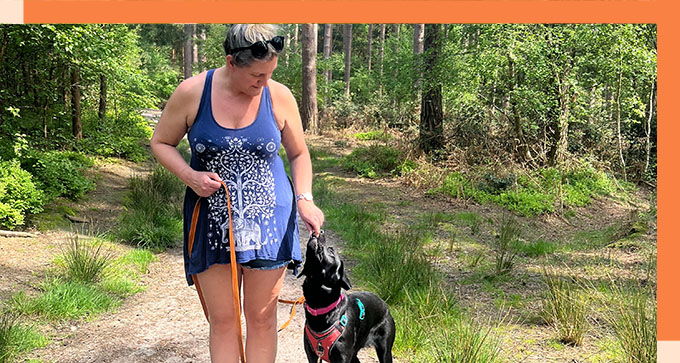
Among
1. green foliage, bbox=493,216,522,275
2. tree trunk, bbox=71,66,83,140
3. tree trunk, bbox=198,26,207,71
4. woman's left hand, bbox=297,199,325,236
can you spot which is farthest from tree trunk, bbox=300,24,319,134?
woman's left hand, bbox=297,199,325,236

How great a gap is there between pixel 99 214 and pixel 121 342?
13.7ft

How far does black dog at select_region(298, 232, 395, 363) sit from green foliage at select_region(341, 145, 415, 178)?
346 inches

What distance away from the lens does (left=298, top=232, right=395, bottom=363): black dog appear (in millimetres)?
2639

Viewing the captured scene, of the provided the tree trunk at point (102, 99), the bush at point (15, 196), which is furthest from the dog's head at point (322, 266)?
the tree trunk at point (102, 99)

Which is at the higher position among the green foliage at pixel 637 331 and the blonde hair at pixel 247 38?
the blonde hair at pixel 247 38

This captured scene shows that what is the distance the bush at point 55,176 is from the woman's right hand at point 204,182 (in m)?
5.85

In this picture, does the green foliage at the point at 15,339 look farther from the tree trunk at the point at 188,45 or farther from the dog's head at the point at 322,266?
the tree trunk at the point at 188,45

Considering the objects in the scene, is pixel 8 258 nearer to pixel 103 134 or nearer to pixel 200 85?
pixel 200 85

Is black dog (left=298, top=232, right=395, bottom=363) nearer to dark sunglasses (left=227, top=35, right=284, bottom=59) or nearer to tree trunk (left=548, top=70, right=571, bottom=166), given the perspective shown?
dark sunglasses (left=227, top=35, right=284, bottom=59)

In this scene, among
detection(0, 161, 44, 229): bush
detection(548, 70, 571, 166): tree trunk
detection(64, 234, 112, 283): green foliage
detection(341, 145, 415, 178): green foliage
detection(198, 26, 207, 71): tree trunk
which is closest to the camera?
detection(64, 234, 112, 283): green foliage

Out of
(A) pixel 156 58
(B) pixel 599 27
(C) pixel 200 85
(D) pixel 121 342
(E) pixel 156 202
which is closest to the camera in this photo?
(C) pixel 200 85

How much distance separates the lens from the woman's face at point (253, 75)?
2143mm

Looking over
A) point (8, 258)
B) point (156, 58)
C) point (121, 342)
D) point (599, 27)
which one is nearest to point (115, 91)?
point (8, 258)

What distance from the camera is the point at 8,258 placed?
5.42 m
